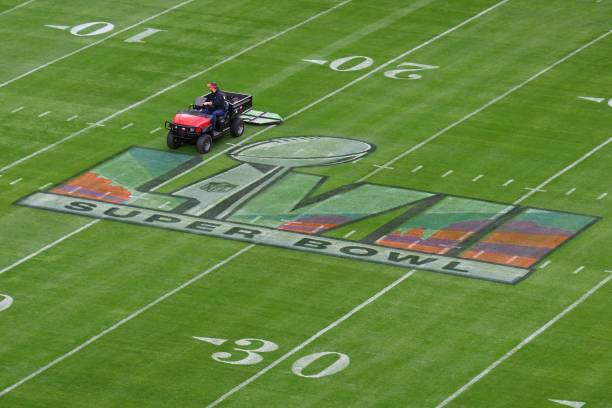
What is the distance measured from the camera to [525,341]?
5994 cm

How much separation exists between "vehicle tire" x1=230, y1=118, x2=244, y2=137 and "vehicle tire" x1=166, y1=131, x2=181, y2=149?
2322 mm

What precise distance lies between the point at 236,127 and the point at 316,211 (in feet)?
28.9

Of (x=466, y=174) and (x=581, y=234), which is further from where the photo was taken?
(x=466, y=174)

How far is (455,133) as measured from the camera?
256 ft

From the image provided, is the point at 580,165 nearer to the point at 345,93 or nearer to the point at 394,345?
the point at 345,93

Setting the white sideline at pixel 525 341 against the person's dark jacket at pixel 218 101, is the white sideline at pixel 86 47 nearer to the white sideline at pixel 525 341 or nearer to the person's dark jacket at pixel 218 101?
the person's dark jacket at pixel 218 101

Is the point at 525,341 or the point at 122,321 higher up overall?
the point at 122,321

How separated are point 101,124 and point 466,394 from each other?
2700cm

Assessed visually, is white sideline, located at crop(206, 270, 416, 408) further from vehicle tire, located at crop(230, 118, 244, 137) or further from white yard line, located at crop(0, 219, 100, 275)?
vehicle tire, located at crop(230, 118, 244, 137)

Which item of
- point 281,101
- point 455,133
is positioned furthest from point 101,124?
point 455,133

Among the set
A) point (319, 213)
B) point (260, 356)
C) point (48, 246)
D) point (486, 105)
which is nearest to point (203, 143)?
point (319, 213)

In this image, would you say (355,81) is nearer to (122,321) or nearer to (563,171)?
(563,171)

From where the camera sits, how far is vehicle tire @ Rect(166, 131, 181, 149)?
2990 inches

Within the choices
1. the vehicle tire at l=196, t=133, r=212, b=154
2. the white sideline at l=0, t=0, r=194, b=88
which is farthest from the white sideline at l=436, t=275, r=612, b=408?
the white sideline at l=0, t=0, r=194, b=88
